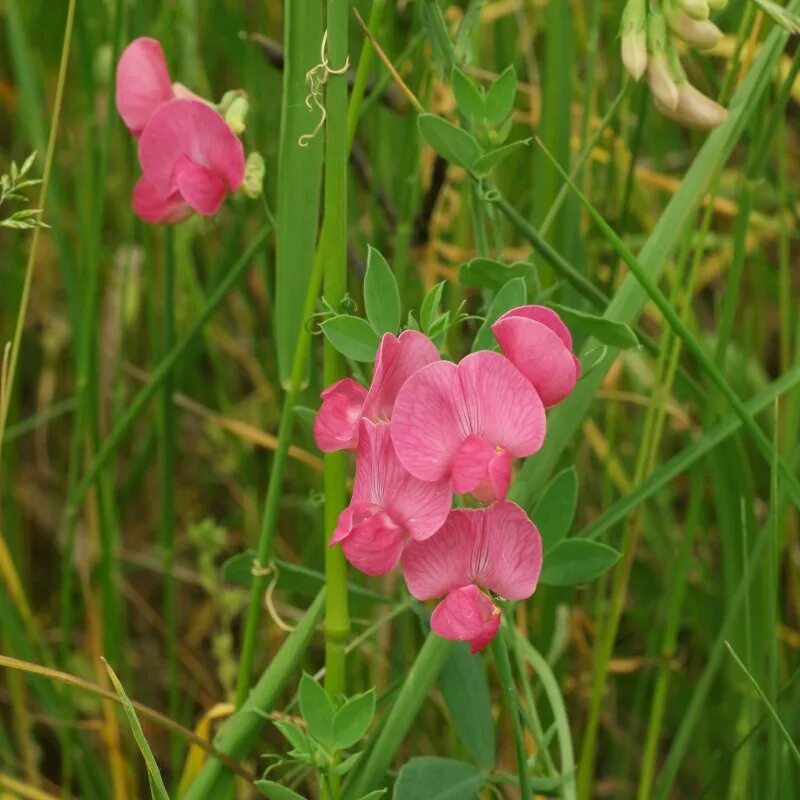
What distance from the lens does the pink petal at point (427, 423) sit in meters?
0.56

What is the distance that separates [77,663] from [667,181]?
795 millimetres

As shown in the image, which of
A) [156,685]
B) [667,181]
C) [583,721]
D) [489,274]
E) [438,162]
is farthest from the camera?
[156,685]

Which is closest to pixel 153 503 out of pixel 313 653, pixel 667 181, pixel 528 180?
pixel 313 653

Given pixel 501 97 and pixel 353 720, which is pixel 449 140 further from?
pixel 353 720

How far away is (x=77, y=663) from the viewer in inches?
52.0

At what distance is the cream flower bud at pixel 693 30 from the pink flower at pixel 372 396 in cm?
23

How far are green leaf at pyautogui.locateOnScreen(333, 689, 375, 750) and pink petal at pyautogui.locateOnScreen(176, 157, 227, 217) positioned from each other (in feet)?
0.91

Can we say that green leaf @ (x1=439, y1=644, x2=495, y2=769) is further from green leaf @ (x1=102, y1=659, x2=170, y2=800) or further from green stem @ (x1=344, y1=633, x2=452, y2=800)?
green leaf @ (x1=102, y1=659, x2=170, y2=800)

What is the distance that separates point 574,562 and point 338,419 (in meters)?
0.18

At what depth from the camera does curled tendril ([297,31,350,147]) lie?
637 millimetres

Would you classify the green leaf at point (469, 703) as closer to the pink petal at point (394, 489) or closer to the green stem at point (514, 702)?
the green stem at point (514, 702)

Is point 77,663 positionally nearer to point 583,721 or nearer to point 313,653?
point 313,653

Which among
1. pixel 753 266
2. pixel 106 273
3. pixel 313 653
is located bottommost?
pixel 313 653

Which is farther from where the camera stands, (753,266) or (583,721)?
(753,266)
